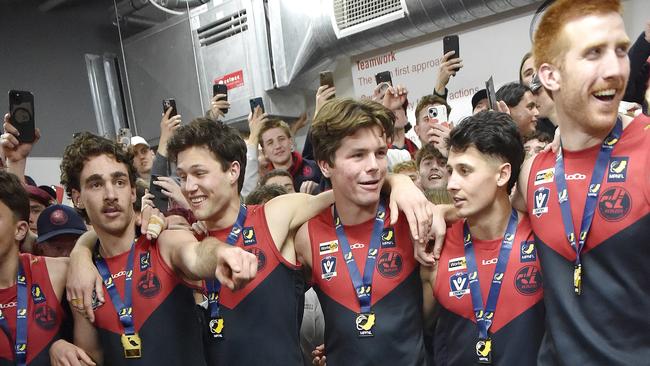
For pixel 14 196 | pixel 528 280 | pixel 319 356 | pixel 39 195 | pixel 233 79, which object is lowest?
pixel 319 356

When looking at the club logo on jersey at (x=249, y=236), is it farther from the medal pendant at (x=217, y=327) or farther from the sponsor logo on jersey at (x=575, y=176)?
the sponsor logo on jersey at (x=575, y=176)

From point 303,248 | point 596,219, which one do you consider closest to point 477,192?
point 596,219

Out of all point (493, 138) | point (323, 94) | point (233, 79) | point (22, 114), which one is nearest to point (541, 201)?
point (493, 138)

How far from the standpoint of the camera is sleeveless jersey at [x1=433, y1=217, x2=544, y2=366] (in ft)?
7.23

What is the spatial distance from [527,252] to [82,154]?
2068mm

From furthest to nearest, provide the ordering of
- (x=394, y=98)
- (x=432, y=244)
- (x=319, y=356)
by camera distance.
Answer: (x=394, y=98) → (x=319, y=356) → (x=432, y=244)

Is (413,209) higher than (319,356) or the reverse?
higher

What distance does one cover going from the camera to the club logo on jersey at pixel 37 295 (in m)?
2.72

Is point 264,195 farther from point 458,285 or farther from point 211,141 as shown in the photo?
point 458,285

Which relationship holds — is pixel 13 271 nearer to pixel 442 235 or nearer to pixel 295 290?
pixel 295 290

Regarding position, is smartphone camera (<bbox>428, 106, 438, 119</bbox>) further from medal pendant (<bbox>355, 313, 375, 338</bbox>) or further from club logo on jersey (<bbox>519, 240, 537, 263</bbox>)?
medal pendant (<bbox>355, 313, 375, 338</bbox>)

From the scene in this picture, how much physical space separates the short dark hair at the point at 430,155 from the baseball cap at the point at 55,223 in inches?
90.9

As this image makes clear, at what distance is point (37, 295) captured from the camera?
2734 millimetres

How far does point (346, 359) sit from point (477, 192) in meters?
0.87
